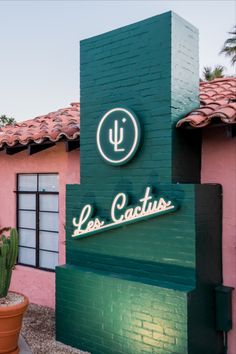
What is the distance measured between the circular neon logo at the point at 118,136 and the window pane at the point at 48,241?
3.13 m

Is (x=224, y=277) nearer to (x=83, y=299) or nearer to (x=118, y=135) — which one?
(x=83, y=299)

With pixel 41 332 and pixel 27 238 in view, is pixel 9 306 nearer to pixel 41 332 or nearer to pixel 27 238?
pixel 41 332

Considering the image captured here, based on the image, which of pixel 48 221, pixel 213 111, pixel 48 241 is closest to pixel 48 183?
pixel 48 221

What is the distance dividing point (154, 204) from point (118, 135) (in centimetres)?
133

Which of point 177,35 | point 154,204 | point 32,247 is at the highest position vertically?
point 177,35

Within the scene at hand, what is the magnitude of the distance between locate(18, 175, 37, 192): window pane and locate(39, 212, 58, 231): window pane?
2.27 feet

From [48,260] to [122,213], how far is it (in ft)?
11.3

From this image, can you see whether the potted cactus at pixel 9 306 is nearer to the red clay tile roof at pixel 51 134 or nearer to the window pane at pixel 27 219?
the red clay tile roof at pixel 51 134

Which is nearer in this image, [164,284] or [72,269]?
[164,284]

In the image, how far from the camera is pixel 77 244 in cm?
676

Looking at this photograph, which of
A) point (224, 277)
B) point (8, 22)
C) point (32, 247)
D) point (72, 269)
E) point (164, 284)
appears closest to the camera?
point (164, 284)

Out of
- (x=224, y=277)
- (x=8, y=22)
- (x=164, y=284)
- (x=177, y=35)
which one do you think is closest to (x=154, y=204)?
(x=164, y=284)

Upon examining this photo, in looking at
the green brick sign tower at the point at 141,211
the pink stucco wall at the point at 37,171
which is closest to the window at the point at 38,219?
the pink stucco wall at the point at 37,171

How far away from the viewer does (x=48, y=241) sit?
28.6ft
